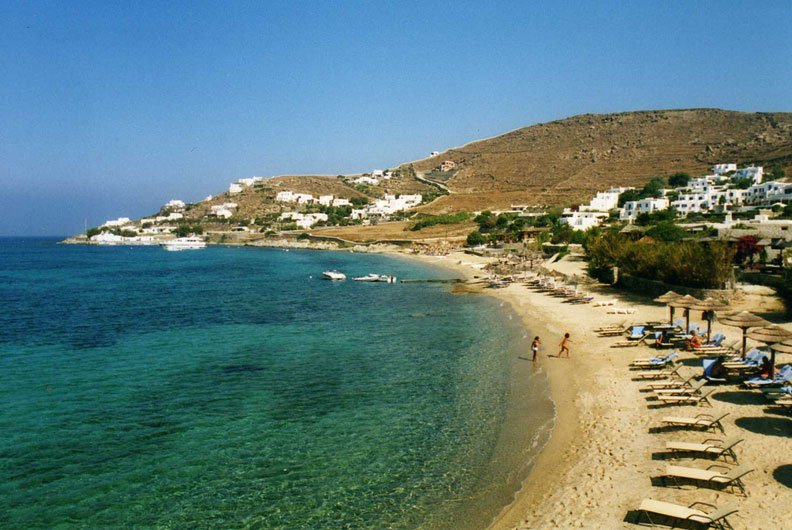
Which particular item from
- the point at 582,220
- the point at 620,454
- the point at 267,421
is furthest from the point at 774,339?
the point at 582,220

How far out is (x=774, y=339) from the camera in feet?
45.9

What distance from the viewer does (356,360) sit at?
816 inches

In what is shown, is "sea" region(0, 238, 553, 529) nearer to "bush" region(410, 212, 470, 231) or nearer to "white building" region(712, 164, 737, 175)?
"bush" region(410, 212, 470, 231)

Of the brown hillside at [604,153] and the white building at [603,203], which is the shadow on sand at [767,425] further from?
the brown hillside at [604,153]

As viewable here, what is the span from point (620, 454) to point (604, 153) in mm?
148240

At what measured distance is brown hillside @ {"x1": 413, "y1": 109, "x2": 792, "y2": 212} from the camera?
4751 inches

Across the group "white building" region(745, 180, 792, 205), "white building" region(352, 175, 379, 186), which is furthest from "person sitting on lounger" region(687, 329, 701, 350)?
"white building" region(352, 175, 379, 186)

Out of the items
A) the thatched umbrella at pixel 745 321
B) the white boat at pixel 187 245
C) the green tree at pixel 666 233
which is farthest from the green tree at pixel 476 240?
the white boat at pixel 187 245

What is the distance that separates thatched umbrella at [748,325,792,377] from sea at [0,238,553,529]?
230 inches

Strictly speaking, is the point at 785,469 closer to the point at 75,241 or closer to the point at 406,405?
the point at 406,405

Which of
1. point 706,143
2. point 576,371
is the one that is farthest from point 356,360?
point 706,143

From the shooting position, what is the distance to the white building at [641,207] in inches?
2913

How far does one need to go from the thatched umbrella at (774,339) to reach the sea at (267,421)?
584 centimetres

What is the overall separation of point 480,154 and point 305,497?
178m
